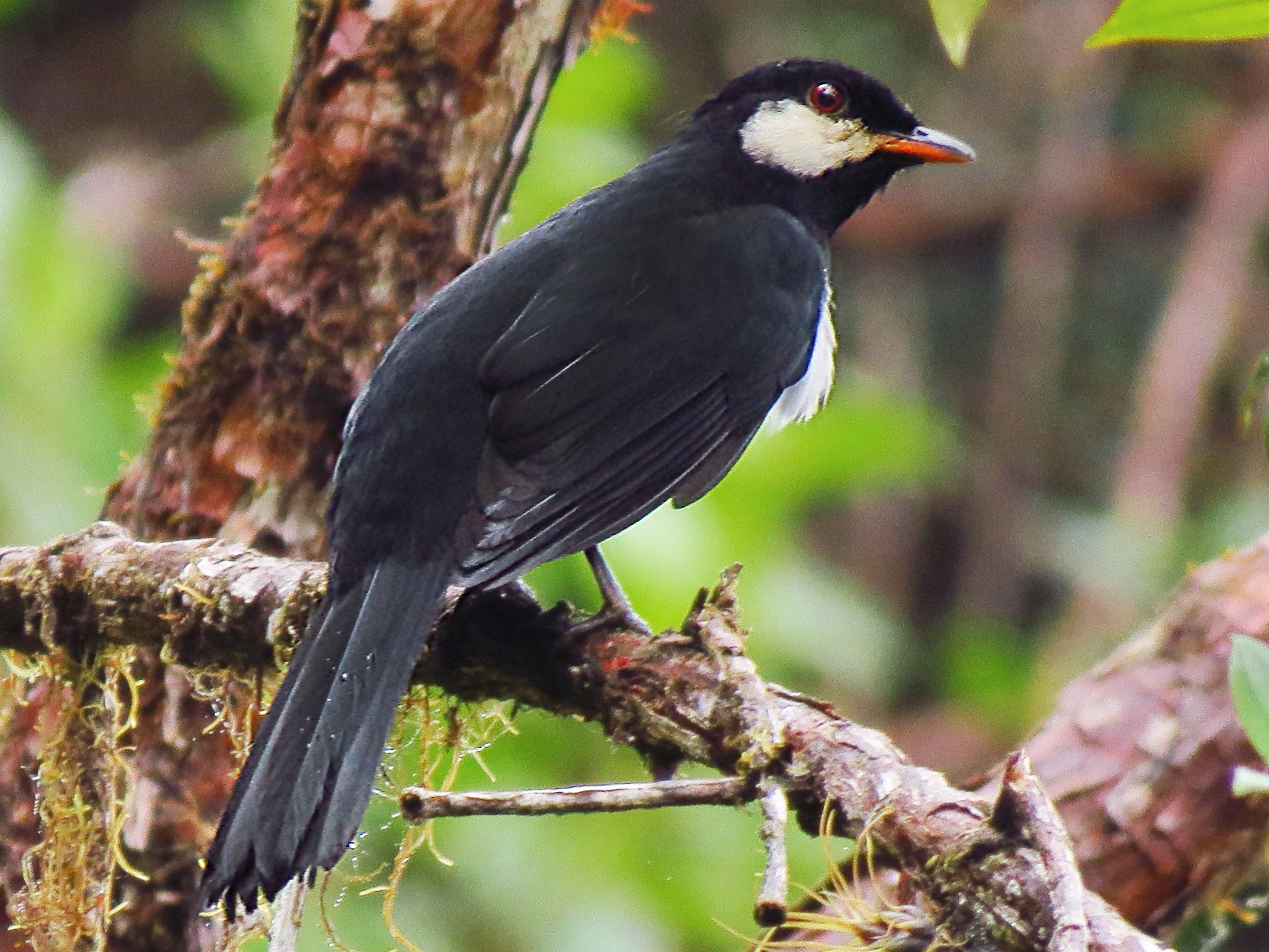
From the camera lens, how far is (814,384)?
344cm

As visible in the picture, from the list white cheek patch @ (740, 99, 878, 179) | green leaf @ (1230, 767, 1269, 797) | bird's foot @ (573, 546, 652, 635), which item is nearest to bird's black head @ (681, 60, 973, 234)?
white cheek patch @ (740, 99, 878, 179)

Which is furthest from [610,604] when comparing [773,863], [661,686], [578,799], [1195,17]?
[1195,17]

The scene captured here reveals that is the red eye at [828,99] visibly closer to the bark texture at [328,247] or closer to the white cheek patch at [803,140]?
the white cheek patch at [803,140]

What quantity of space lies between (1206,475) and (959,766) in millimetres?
1869

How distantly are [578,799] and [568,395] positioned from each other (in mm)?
1197

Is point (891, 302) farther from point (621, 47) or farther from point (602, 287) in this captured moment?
point (602, 287)

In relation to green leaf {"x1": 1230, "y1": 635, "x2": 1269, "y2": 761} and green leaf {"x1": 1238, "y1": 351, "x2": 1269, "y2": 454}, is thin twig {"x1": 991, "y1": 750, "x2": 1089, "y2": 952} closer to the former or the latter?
green leaf {"x1": 1230, "y1": 635, "x2": 1269, "y2": 761}

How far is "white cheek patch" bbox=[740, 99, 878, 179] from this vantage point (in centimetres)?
356

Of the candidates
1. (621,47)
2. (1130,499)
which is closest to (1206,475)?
(1130,499)

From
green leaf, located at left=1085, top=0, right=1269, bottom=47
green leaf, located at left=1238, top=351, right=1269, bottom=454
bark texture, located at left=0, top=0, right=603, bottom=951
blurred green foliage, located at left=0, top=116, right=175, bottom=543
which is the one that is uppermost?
blurred green foliage, located at left=0, top=116, right=175, bottom=543

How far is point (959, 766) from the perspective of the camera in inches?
257

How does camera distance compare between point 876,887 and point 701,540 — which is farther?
point 701,540

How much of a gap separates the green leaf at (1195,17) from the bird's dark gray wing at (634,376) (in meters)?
1.16

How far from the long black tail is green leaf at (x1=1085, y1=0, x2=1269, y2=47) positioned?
128cm
